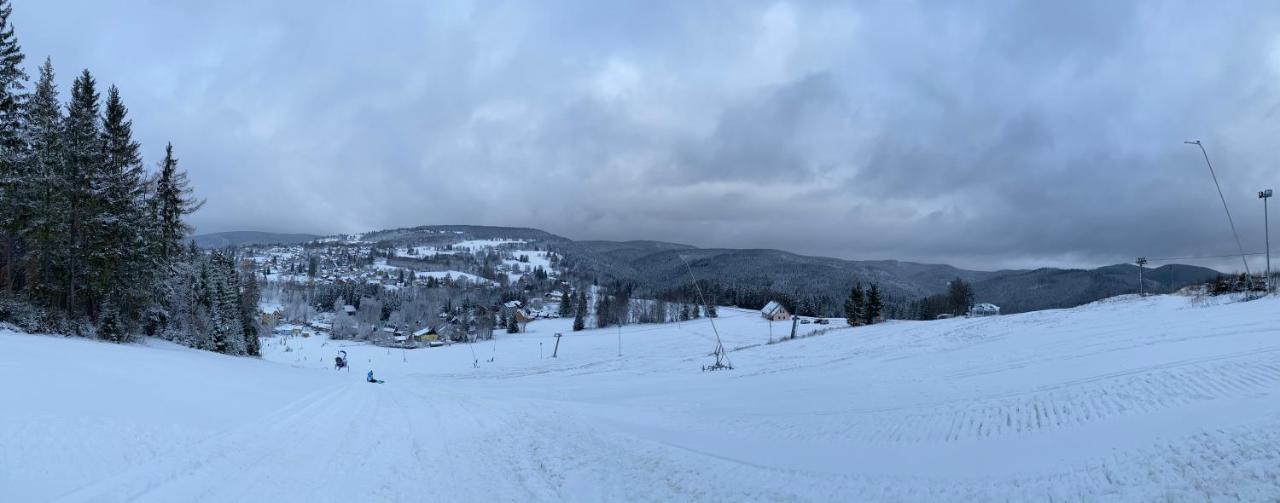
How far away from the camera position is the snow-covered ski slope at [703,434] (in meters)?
7.84

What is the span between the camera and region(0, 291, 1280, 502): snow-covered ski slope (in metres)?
7.84

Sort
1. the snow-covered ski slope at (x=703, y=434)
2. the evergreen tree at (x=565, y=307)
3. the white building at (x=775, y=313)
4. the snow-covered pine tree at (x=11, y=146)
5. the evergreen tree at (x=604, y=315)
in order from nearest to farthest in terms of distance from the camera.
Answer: the snow-covered ski slope at (x=703, y=434) → the snow-covered pine tree at (x=11, y=146) → the white building at (x=775, y=313) → the evergreen tree at (x=604, y=315) → the evergreen tree at (x=565, y=307)

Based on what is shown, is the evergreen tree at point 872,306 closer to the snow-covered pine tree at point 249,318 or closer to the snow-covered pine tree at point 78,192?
the snow-covered pine tree at point 249,318

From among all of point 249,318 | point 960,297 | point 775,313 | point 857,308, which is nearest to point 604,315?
point 775,313

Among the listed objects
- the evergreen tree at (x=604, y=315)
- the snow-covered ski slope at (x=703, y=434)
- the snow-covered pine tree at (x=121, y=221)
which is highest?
the snow-covered pine tree at (x=121, y=221)

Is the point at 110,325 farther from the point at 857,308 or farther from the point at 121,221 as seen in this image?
the point at 857,308

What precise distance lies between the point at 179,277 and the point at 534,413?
98.2ft

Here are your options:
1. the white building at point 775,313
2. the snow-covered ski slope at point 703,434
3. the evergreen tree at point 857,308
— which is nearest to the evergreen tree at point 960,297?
the white building at point 775,313

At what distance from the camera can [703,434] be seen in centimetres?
1416

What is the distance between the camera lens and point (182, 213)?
1353 inches

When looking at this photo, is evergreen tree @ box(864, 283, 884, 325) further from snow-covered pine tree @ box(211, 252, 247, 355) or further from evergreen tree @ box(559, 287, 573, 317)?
evergreen tree @ box(559, 287, 573, 317)

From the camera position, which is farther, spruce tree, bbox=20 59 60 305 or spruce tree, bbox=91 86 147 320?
spruce tree, bbox=91 86 147 320

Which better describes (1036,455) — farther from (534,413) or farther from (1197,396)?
(534,413)

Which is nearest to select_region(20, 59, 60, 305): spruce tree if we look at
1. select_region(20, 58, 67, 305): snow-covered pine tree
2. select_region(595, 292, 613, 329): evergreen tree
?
select_region(20, 58, 67, 305): snow-covered pine tree
